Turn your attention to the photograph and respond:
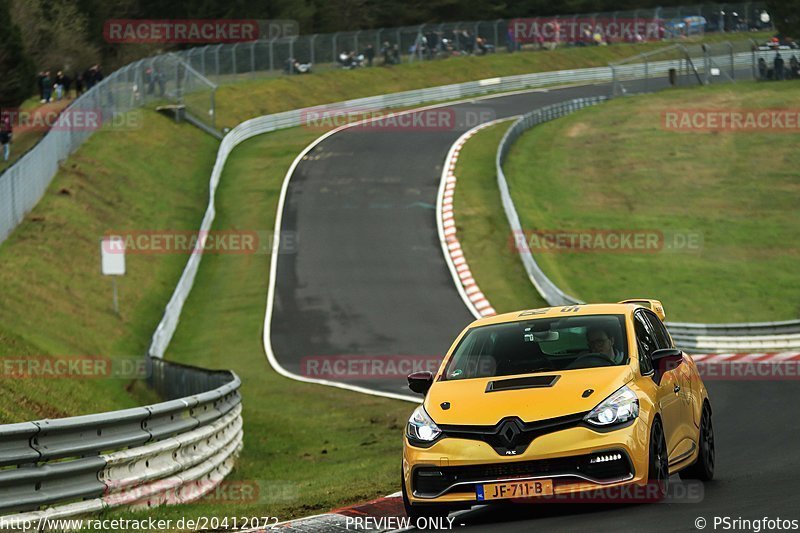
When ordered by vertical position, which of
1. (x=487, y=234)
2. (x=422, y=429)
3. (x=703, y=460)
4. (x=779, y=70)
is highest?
(x=422, y=429)

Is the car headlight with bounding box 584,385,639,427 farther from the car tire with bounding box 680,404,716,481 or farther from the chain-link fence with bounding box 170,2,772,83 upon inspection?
the chain-link fence with bounding box 170,2,772,83

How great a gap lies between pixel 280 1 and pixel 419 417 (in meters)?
85.4

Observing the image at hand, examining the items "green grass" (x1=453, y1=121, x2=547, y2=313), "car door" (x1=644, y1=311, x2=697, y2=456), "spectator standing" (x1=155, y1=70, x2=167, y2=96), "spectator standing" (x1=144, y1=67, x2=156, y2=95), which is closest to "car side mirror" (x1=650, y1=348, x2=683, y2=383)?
"car door" (x1=644, y1=311, x2=697, y2=456)

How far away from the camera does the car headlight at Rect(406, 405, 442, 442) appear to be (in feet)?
31.7

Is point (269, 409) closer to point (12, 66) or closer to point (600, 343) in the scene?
point (600, 343)

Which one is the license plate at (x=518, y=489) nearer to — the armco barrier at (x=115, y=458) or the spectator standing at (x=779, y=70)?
the armco barrier at (x=115, y=458)

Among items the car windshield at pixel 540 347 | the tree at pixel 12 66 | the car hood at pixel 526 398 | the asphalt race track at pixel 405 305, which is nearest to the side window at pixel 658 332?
the car windshield at pixel 540 347

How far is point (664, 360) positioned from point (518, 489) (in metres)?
1.89

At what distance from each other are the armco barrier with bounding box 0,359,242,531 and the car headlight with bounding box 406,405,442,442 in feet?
8.52

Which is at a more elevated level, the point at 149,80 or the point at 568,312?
the point at 568,312

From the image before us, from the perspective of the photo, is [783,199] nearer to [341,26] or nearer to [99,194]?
[99,194]

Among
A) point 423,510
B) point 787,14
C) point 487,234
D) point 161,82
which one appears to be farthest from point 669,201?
point 423,510

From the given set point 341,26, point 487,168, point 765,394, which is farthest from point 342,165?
point 341,26

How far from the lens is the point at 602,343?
10508mm
